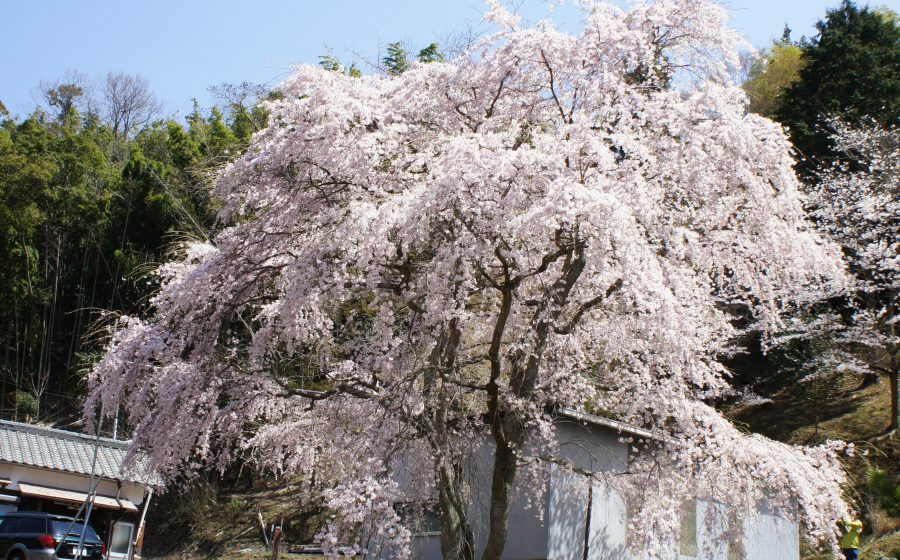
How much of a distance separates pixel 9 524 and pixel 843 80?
20678mm

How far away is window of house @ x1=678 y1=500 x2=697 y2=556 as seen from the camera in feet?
36.3

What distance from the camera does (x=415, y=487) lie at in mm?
8906

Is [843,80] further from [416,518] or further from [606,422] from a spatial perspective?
[416,518]

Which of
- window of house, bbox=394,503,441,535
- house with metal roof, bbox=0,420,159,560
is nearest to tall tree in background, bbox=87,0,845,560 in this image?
window of house, bbox=394,503,441,535

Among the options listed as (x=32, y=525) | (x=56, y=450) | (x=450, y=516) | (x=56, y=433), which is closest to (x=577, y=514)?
(x=450, y=516)

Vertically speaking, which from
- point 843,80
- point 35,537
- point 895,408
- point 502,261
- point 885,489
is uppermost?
point 843,80

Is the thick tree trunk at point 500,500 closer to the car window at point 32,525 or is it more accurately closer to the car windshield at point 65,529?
the car windshield at point 65,529

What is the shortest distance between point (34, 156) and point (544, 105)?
18.0 meters

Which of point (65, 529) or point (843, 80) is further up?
point (843, 80)

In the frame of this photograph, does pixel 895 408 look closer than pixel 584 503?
No

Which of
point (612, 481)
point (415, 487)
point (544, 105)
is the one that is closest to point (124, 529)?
point (415, 487)

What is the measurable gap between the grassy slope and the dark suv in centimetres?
1101

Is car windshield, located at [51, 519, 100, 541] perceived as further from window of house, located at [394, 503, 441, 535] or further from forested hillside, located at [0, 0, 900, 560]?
window of house, located at [394, 503, 441, 535]

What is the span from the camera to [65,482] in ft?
51.5
